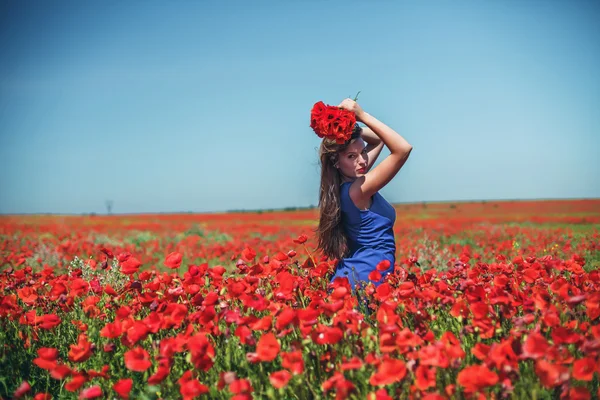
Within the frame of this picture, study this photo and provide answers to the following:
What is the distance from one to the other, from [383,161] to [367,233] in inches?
28.1

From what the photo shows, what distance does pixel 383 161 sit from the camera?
3.33 metres

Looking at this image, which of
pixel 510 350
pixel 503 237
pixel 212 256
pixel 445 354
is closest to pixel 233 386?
pixel 445 354

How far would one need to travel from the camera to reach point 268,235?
609 inches

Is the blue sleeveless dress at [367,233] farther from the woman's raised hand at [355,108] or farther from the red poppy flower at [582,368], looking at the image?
the red poppy flower at [582,368]

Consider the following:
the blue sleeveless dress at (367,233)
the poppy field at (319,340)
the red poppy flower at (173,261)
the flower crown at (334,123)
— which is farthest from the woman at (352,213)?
the red poppy flower at (173,261)

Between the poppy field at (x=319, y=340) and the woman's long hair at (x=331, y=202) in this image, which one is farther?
the woman's long hair at (x=331, y=202)

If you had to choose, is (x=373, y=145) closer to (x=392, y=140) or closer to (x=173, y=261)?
(x=392, y=140)

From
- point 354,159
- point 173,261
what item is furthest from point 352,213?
point 173,261

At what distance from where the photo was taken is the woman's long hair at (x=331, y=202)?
3.71m

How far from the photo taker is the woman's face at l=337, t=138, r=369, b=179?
3.70 m

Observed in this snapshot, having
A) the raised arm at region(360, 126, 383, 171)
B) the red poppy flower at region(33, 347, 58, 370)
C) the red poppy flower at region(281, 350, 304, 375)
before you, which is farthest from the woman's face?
the red poppy flower at region(33, 347, 58, 370)

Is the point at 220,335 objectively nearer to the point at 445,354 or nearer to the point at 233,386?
the point at 233,386

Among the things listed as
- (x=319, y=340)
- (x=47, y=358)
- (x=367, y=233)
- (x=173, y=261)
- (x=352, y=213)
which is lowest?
(x=47, y=358)

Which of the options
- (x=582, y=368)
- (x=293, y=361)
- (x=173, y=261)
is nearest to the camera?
(x=582, y=368)
